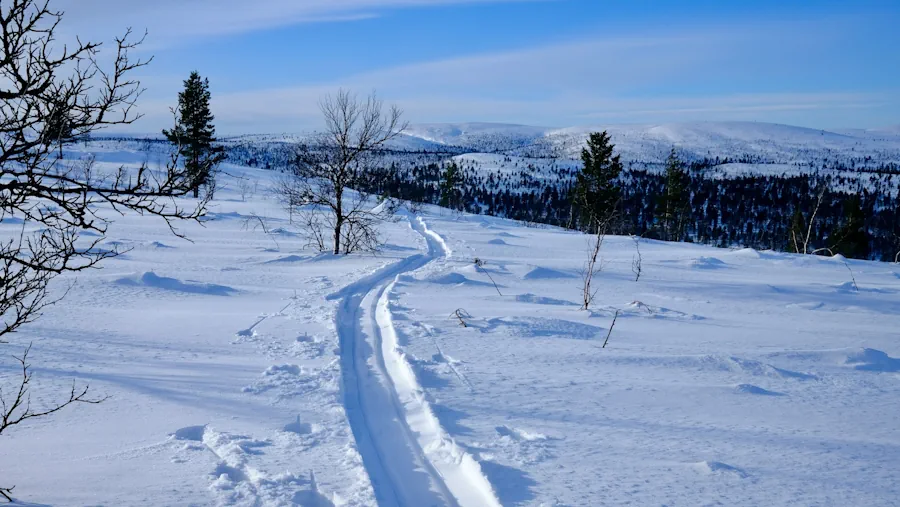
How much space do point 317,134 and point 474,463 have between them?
642 inches

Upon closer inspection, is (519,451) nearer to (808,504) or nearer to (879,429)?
(808,504)

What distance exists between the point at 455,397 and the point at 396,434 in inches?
35.2

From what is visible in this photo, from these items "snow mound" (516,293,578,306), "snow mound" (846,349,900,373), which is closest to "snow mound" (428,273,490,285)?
"snow mound" (516,293,578,306)

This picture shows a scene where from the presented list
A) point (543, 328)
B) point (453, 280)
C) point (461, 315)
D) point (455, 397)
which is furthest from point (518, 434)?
point (453, 280)

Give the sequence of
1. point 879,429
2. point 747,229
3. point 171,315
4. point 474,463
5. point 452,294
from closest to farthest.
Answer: point 474,463
point 879,429
point 171,315
point 452,294
point 747,229

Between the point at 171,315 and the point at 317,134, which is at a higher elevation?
the point at 317,134

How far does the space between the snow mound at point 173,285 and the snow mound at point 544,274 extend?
7.10 metres

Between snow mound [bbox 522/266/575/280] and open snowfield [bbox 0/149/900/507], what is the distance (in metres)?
1.77

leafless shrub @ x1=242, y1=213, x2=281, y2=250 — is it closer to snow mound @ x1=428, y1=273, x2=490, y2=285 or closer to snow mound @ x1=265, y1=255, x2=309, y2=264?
snow mound @ x1=265, y1=255, x2=309, y2=264

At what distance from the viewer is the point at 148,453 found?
434cm

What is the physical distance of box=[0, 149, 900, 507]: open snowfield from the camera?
3984 millimetres

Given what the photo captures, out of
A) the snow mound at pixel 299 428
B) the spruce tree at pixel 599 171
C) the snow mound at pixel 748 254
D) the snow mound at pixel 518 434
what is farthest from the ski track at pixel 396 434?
the spruce tree at pixel 599 171

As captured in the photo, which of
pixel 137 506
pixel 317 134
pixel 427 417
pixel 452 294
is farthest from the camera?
pixel 317 134

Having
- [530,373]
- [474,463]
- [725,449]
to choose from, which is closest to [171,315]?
[530,373]
